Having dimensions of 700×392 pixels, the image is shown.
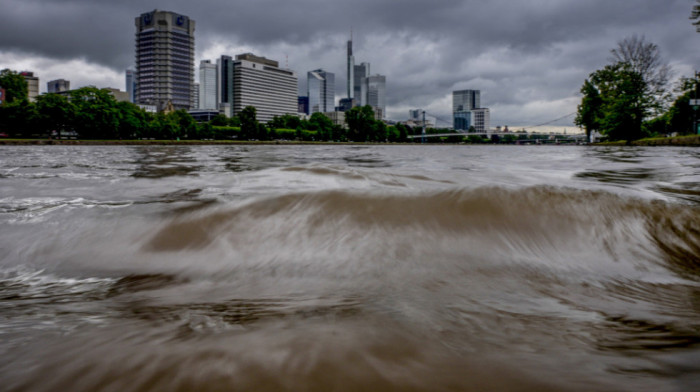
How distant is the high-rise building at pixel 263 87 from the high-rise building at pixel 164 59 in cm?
1856

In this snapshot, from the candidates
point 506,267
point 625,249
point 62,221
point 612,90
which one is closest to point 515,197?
point 625,249

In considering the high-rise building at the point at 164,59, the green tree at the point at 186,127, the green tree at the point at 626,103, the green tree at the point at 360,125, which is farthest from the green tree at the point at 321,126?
the high-rise building at the point at 164,59

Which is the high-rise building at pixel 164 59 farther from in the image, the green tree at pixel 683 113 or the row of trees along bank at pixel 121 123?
the green tree at pixel 683 113

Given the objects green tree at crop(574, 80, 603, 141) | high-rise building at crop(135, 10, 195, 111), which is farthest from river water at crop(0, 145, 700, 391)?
high-rise building at crop(135, 10, 195, 111)

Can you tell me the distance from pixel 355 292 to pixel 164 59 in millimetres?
174261

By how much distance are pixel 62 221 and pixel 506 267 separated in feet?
10.1

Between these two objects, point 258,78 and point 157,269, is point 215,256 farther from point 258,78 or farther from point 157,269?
point 258,78

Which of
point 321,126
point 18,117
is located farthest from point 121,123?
point 321,126

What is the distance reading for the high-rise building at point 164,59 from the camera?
153 meters

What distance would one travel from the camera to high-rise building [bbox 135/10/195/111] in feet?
502

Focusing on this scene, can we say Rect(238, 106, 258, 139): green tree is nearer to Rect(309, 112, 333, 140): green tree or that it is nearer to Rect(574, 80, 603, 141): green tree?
Rect(309, 112, 333, 140): green tree

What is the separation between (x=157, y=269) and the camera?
2201mm

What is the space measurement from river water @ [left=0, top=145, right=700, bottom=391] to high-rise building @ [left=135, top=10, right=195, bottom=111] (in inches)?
6406

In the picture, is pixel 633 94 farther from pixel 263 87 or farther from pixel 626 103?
pixel 263 87
